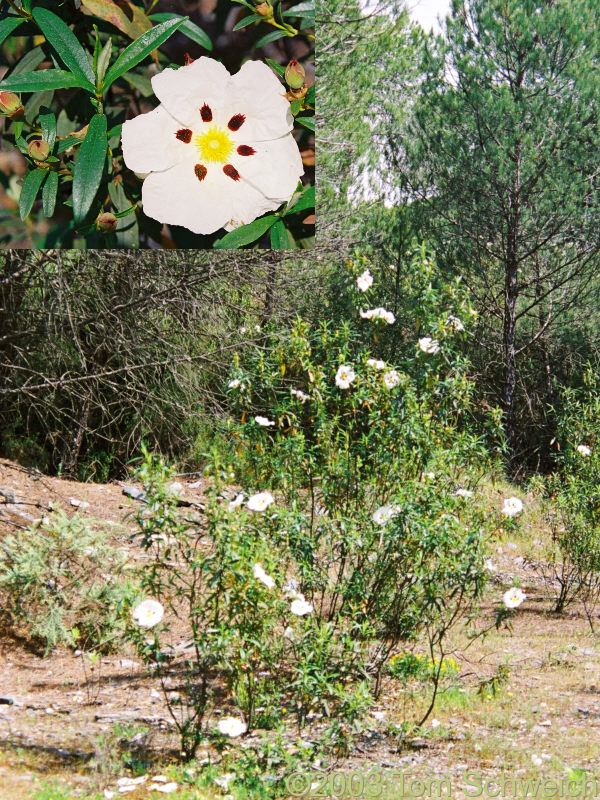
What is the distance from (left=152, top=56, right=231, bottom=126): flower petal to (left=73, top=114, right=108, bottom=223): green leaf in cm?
26

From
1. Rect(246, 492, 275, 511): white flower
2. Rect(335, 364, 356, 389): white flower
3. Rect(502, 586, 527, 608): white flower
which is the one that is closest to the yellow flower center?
Rect(335, 364, 356, 389): white flower

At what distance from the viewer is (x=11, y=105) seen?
10.3 feet

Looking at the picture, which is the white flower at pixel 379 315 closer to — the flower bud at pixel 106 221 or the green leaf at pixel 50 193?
the flower bud at pixel 106 221

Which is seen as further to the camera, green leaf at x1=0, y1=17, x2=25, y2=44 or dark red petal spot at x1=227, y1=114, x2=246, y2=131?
dark red petal spot at x1=227, y1=114, x2=246, y2=131

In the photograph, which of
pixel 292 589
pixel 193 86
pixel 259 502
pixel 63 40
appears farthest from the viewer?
pixel 193 86

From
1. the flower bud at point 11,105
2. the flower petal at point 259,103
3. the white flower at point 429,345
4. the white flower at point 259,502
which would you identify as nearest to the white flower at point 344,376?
the white flower at point 429,345

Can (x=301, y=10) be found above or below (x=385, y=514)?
above

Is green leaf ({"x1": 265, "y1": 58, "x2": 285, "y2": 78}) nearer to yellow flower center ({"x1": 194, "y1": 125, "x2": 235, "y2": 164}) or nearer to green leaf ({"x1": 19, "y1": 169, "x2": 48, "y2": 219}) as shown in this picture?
yellow flower center ({"x1": 194, "y1": 125, "x2": 235, "y2": 164})

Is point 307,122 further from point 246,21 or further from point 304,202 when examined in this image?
point 246,21

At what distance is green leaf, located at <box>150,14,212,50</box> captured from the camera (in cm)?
313

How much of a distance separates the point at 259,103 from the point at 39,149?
855 millimetres

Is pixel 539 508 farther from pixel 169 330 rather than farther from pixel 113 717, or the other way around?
pixel 113 717

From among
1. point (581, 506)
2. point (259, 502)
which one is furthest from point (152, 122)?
point (581, 506)

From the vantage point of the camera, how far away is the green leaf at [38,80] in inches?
123
